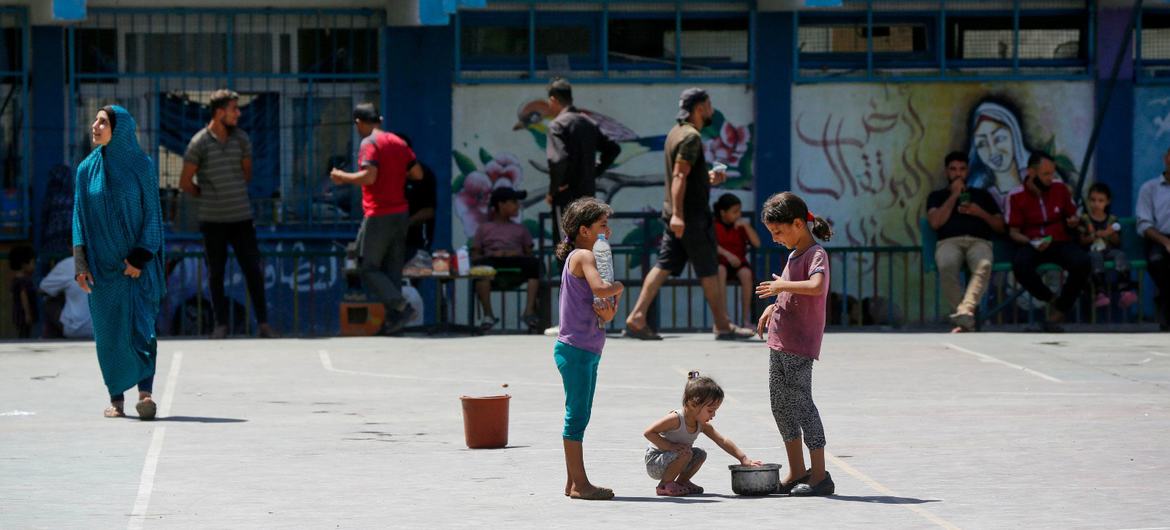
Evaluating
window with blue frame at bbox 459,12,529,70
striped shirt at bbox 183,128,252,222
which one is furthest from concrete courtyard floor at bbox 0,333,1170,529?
window with blue frame at bbox 459,12,529,70

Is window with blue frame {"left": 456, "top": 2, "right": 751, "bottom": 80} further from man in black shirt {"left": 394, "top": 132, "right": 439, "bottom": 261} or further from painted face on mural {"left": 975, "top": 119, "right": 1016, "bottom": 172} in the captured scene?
painted face on mural {"left": 975, "top": 119, "right": 1016, "bottom": 172}

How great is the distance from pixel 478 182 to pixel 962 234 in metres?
4.70

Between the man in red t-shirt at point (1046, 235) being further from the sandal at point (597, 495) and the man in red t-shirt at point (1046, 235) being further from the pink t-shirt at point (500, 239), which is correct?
the sandal at point (597, 495)

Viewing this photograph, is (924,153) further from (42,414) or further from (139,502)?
(139,502)

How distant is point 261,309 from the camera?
56.4ft

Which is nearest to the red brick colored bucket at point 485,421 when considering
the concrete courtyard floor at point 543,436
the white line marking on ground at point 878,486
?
the concrete courtyard floor at point 543,436

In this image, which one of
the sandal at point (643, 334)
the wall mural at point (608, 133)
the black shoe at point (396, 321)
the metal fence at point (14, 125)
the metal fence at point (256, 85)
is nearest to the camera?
the sandal at point (643, 334)

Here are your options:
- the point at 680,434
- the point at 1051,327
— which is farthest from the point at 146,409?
the point at 1051,327

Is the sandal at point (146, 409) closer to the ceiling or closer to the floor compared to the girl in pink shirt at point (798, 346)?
closer to the floor

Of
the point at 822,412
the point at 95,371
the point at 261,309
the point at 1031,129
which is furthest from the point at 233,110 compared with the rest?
the point at 1031,129

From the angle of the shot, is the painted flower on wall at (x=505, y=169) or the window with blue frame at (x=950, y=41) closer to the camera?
the painted flower on wall at (x=505, y=169)

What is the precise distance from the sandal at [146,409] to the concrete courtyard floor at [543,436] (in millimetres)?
80

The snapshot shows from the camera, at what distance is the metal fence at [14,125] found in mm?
19531

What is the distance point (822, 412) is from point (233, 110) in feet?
21.3
